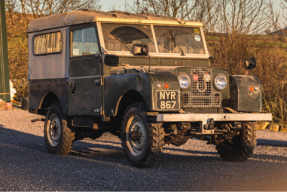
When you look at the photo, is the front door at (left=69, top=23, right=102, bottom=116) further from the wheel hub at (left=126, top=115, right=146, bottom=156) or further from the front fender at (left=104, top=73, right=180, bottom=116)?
the wheel hub at (left=126, top=115, right=146, bottom=156)

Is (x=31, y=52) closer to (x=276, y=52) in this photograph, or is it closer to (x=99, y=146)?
(x=99, y=146)

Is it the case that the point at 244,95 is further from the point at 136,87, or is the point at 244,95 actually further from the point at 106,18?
the point at 106,18

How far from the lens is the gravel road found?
5574 millimetres

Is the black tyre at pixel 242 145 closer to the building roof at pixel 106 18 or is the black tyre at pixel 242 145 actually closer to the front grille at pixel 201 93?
the front grille at pixel 201 93

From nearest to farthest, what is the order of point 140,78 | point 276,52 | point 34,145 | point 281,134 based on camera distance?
1. point 140,78
2. point 34,145
3. point 281,134
4. point 276,52

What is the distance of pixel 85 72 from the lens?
27.0 ft

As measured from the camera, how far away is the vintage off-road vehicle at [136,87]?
6.62 m

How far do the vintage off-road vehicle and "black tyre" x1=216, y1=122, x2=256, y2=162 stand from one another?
0.06ft

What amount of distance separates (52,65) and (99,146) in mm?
2637

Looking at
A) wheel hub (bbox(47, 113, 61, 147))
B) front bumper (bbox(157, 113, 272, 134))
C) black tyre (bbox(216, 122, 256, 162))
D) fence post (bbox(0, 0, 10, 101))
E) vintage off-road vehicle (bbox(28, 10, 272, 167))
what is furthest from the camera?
fence post (bbox(0, 0, 10, 101))

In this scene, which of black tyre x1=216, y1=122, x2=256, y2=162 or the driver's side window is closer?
black tyre x1=216, y1=122, x2=256, y2=162

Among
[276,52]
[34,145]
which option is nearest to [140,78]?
[34,145]

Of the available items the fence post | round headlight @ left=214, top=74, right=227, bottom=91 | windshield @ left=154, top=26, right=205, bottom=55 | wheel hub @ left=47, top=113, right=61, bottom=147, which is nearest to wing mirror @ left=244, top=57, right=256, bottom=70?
round headlight @ left=214, top=74, right=227, bottom=91

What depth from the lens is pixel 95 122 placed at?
326 inches
